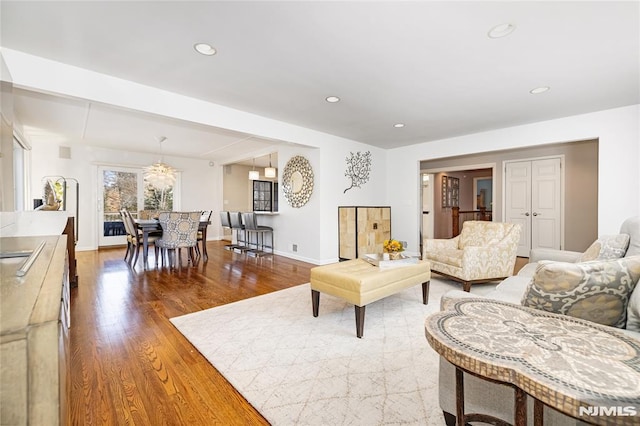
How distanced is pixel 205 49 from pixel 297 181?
3328 millimetres

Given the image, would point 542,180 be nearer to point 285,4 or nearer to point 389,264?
point 389,264

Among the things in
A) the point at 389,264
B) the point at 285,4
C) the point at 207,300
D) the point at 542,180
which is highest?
the point at 285,4

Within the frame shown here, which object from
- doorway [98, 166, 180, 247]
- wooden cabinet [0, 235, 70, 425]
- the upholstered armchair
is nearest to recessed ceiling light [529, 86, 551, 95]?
the upholstered armchair

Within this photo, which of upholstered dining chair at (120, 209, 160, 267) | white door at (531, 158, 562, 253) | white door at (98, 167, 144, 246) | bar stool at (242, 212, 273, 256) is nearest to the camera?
upholstered dining chair at (120, 209, 160, 267)

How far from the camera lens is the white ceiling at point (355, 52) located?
1.87 m

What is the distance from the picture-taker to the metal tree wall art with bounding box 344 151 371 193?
5582mm

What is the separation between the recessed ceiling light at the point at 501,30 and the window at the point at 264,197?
608 cm

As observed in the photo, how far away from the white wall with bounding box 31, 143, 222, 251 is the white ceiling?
8.30 ft

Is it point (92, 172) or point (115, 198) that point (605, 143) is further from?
point (92, 172)

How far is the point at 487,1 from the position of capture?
70.0 inches

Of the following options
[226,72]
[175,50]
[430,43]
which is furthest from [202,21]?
[430,43]

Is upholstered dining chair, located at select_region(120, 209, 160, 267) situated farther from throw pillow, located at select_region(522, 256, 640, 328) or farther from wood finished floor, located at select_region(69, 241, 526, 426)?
throw pillow, located at select_region(522, 256, 640, 328)

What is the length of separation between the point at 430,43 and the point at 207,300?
3.31 m

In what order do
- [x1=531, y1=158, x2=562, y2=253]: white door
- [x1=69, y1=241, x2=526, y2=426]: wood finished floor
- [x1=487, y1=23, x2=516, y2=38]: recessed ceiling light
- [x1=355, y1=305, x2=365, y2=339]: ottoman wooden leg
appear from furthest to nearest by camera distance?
[x1=531, y1=158, x2=562, y2=253]: white door < [x1=355, y1=305, x2=365, y2=339]: ottoman wooden leg < [x1=487, y1=23, x2=516, y2=38]: recessed ceiling light < [x1=69, y1=241, x2=526, y2=426]: wood finished floor
